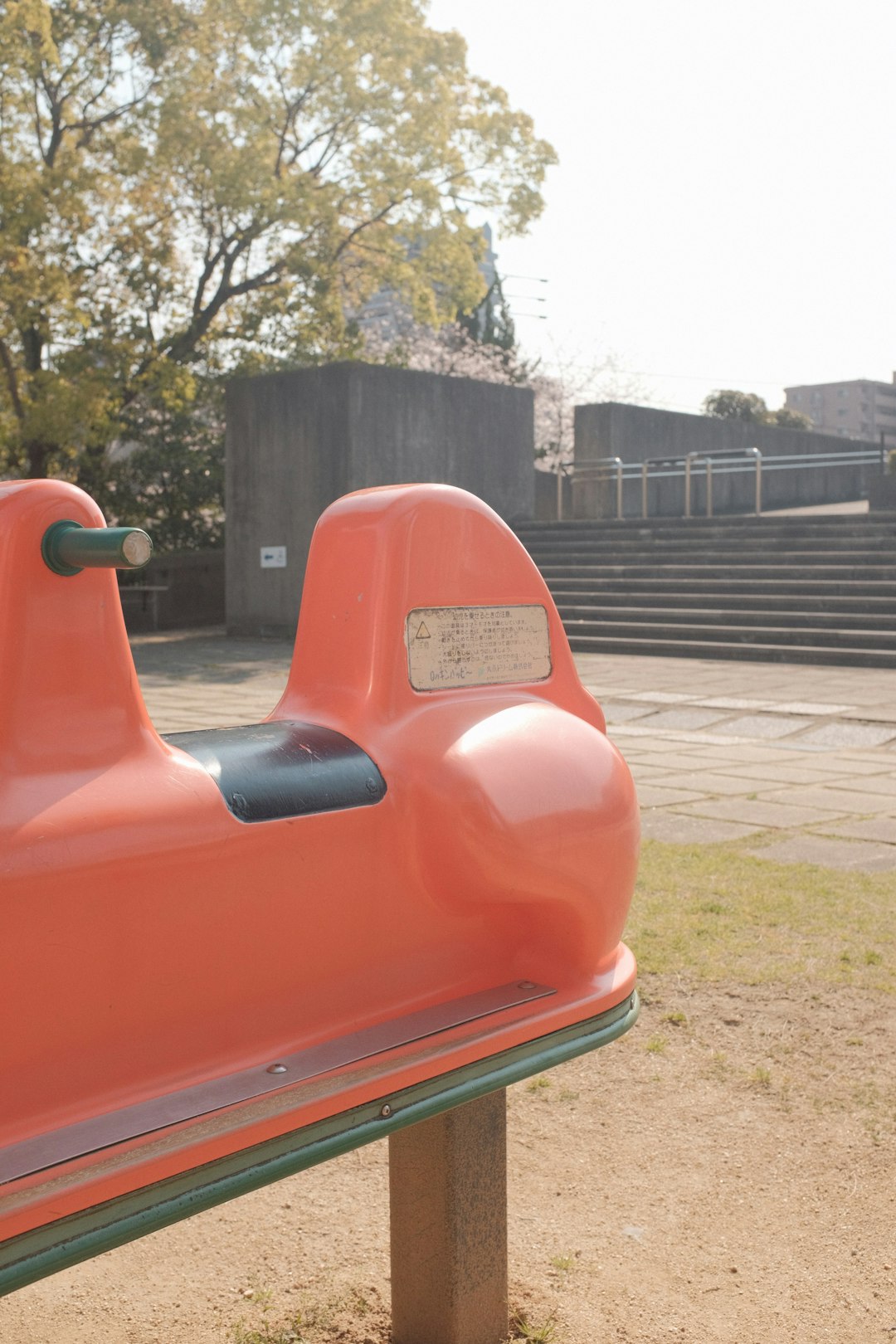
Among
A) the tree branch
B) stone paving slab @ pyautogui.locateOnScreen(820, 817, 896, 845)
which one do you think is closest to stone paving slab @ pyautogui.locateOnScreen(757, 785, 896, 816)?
stone paving slab @ pyautogui.locateOnScreen(820, 817, 896, 845)

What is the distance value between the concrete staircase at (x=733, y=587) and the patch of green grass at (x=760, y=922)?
7148mm

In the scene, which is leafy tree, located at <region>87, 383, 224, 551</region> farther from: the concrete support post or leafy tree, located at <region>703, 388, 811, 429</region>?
the concrete support post

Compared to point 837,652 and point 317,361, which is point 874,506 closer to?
point 837,652

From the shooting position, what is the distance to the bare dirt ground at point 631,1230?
1.96 meters

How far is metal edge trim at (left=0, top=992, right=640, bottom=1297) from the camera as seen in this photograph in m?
1.16

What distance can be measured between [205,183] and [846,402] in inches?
3222

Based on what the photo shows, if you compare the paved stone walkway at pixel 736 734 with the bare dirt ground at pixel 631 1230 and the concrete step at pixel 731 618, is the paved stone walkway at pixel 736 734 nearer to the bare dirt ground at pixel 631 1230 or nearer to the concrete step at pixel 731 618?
the concrete step at pixel 731 618

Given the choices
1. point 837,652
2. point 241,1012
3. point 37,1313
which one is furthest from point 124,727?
point 837,652

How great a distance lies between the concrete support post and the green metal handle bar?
963 mm

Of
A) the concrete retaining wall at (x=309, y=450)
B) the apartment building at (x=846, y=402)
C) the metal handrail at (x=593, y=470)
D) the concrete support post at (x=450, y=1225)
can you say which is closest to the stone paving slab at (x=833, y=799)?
the concrete support post at (x=450, y=1225)

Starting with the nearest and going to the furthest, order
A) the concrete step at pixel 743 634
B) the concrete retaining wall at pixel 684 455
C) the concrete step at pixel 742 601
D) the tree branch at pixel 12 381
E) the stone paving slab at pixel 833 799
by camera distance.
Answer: the stone paving slab at pixel 833 799
the concrete step at pixel 743 634
the concrete step at pixel 742 601
the tree branch at pixel 12 381
the concrete retaining wall at pixel 684 455

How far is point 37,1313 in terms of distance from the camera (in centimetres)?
204

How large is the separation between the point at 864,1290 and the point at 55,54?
16.6 metres

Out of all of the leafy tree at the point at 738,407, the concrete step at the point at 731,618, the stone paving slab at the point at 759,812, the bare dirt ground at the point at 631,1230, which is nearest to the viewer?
the bare dirt ground at the point at 631,1230
